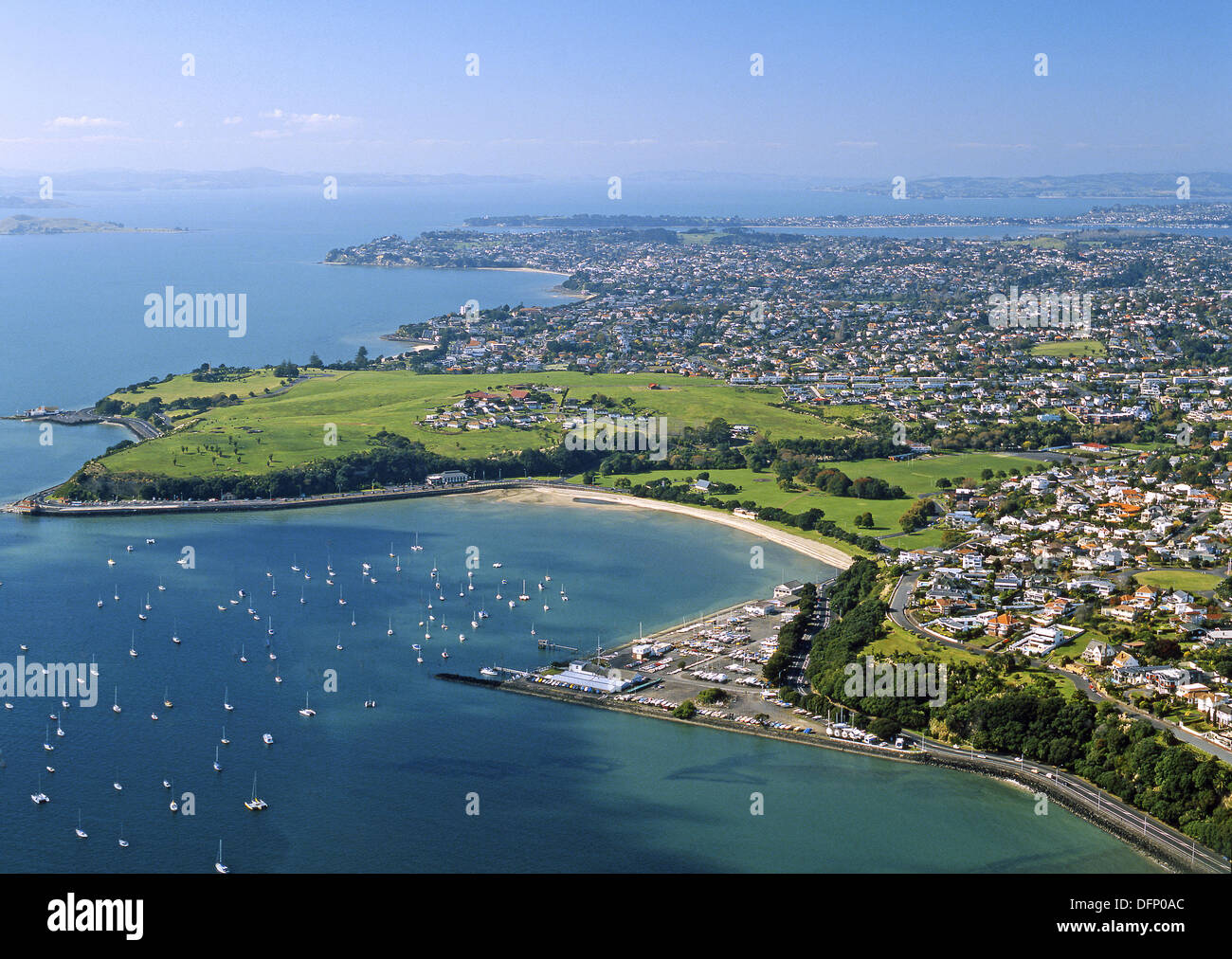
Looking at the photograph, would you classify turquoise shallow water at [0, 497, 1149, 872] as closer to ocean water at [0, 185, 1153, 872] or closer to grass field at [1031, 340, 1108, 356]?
ocean water at [0, 185, 1153, 872]

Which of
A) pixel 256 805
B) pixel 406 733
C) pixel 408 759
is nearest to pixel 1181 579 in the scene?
pixel 406 733

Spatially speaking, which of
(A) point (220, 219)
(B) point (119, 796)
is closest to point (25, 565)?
(B) point (119, 796)

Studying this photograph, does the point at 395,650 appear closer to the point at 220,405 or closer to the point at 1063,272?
the point at 220,405

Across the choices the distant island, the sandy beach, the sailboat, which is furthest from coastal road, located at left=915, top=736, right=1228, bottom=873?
the distant island

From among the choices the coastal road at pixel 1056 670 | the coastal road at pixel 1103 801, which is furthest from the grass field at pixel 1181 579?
the coastal road at pixel 1103 801

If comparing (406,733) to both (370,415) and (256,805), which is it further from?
(370,415)
